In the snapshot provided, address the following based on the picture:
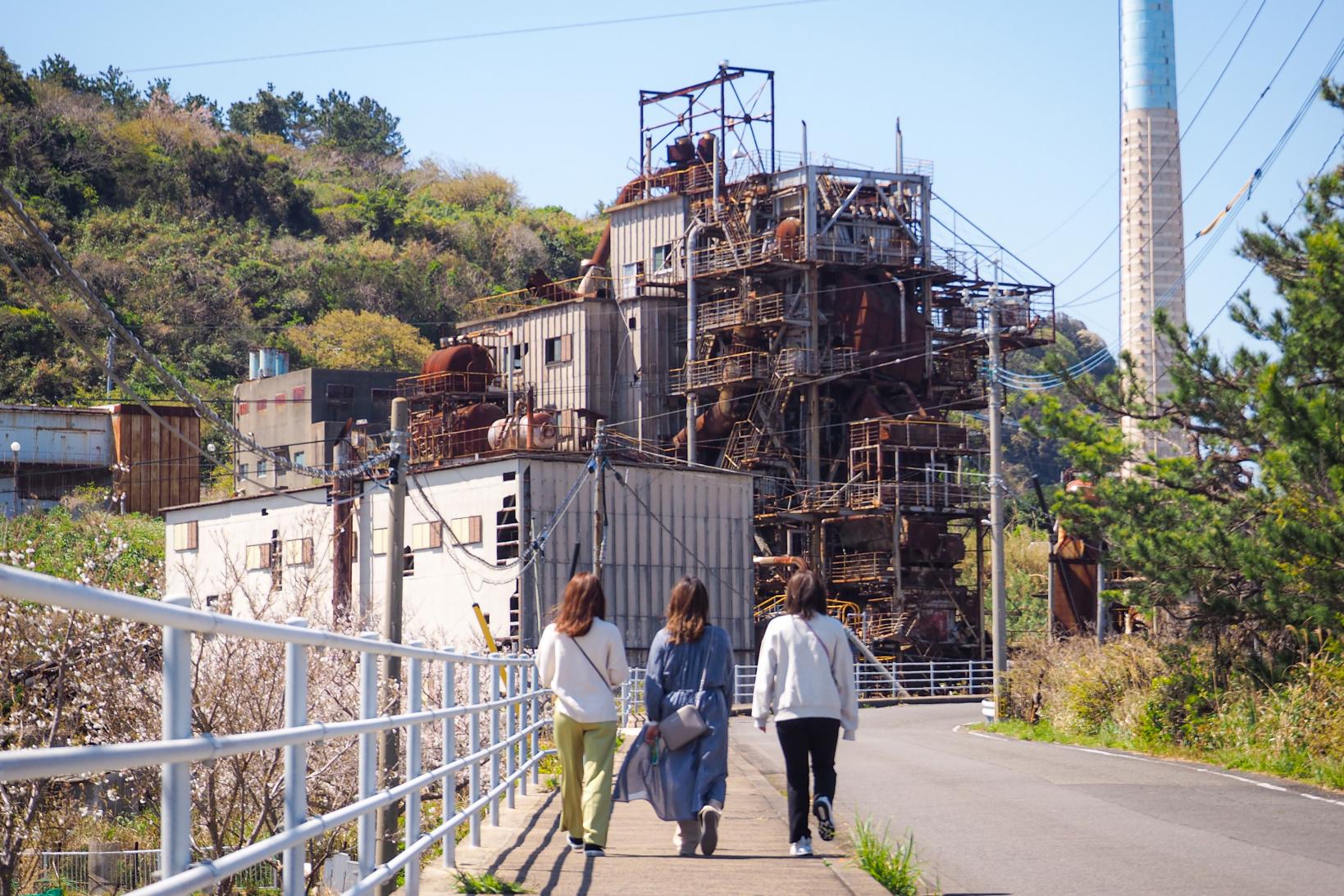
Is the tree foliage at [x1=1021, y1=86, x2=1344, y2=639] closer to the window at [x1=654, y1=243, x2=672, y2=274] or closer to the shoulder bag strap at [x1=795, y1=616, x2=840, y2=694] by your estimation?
the shoulder bag strap at [x1=795, y1=616, x2=840, y2=694]

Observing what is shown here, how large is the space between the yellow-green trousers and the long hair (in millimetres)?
696

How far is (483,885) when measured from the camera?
8102mm

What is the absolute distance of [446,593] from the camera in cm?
4694

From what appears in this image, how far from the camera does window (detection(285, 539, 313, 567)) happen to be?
50.7m

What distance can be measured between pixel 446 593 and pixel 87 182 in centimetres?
6355

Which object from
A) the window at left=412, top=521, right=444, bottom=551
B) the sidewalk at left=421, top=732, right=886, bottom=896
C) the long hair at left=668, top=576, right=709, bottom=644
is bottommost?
the sidewalk at left=421, top=732, right=886, bottom=896

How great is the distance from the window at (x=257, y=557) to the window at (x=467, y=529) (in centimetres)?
887

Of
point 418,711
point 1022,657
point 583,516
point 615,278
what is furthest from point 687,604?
point 615,278

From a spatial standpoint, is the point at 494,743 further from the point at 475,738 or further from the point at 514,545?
the point at 514,545

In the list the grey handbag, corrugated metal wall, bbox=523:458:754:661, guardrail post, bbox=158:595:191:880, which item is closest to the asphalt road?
the grey handbag

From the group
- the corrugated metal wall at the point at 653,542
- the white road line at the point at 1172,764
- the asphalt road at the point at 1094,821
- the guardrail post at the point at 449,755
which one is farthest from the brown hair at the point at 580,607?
the corrugated metal wall at the point at 653,542

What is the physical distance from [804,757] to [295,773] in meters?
5.58

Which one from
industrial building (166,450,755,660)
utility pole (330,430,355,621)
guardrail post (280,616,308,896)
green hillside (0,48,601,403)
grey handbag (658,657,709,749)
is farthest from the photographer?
green hillside (0,48,601,403)

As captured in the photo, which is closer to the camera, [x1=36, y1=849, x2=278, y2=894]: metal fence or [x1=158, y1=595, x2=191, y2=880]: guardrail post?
[x1=158, y1=595, x2=191, y2=880]: guardrail post
